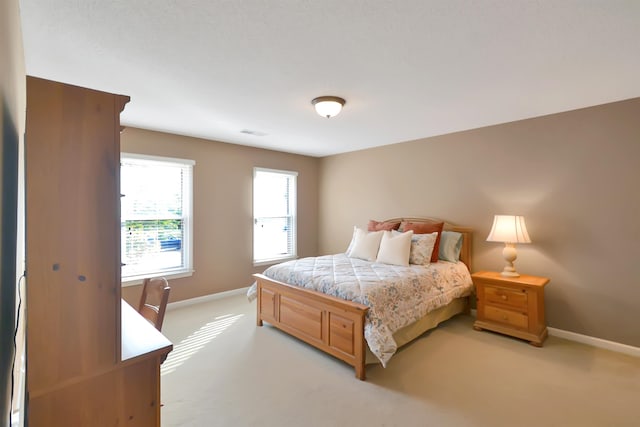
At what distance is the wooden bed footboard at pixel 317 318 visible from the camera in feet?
7.85

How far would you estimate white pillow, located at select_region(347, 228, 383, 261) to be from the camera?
145 inches

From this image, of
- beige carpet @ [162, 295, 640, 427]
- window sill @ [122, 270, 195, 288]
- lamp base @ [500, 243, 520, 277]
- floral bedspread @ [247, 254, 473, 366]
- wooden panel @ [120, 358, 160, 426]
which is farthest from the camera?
window sill @ [122, 270, 195, 288]

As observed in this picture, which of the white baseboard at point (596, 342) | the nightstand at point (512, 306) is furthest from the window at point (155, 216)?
the white baseboard at point (596, 342)

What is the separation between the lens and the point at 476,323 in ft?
10.7

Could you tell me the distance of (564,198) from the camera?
305cm

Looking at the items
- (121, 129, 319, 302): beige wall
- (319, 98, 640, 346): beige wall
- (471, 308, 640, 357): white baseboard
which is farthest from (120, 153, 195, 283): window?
(471, 308, 640, 357): white baseboard

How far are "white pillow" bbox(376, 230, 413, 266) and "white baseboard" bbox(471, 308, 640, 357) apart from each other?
1654 millimetres

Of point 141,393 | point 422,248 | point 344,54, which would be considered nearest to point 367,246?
point 422,248

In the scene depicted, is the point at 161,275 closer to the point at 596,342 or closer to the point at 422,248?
the point at 422,248

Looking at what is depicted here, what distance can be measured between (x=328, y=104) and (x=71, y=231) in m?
2.09

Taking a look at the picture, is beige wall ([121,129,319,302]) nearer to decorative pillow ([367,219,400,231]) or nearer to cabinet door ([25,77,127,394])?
decorative pillow ([367,219,400,231])

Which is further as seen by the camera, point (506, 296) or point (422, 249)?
point (422, 249)

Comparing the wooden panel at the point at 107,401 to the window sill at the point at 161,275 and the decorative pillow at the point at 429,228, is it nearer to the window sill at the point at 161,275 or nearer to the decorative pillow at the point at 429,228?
the window sill at the point at 161,275

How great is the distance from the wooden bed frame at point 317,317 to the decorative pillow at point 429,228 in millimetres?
1602
